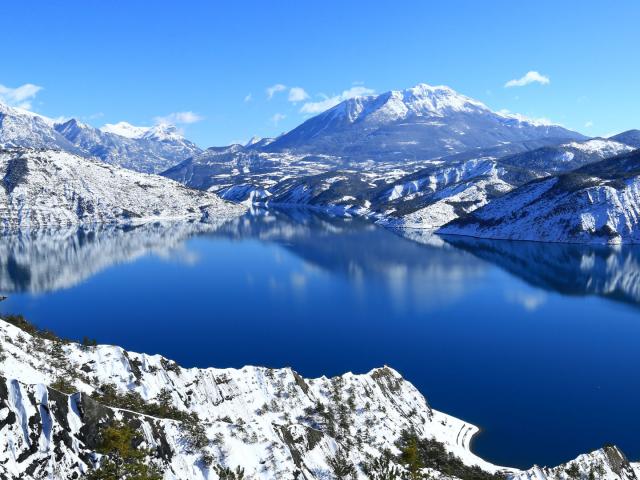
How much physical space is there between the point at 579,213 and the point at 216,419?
172 meters

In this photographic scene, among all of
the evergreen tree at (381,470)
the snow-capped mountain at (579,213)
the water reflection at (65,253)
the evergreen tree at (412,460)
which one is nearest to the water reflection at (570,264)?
the snow-capped mountain at (579,213)

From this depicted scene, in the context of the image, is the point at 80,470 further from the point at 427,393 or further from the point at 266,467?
the point at 427,393

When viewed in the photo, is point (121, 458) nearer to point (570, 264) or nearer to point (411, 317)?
point (411, 317)

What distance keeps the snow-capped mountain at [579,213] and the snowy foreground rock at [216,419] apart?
148m

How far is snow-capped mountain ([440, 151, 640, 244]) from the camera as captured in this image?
6767 inches

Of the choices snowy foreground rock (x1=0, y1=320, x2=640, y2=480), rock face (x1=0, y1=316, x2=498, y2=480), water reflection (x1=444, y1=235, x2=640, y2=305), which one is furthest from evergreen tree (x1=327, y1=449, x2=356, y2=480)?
water reflection (x1=444, y1=235, x2=640, y2=305)

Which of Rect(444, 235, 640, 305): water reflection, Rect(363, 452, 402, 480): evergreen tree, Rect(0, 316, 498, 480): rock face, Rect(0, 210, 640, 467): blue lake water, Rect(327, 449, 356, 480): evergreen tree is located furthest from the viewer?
Rect(444, 235, 640, 305): water reflection

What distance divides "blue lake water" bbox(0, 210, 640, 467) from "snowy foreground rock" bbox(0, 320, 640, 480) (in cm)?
797

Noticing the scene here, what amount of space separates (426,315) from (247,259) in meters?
71.4

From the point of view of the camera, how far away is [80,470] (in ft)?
90.1

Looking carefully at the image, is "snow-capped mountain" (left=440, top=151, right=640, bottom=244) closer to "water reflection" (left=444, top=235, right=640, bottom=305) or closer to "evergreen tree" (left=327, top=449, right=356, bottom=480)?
"water reflection" (left=444, top=235, right=640, bottom=305)

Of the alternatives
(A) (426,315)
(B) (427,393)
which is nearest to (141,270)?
(A) (426,315)

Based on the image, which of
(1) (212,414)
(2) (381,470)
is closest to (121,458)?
(1) (212,414)

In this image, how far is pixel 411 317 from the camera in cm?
8644
